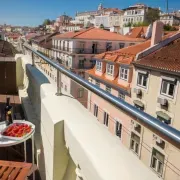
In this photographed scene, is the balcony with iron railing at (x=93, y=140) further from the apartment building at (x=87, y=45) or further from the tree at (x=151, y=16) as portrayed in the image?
the tree at (x=151, y=16)

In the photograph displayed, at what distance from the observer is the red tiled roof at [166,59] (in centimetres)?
1196

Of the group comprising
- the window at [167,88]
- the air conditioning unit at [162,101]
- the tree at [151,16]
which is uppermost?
the tree at [151,16]

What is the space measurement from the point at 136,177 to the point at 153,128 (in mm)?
327

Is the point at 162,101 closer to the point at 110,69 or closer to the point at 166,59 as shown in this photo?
the point at 166,59

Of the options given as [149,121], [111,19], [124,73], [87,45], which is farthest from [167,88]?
[111,19]

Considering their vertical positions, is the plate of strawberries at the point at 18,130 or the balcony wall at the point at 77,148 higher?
the balcony wall at the point at 77,148

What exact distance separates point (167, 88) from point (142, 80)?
2.23m

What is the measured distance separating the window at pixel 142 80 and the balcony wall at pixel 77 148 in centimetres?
1210

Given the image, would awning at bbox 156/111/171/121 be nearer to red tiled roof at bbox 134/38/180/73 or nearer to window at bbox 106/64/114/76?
red tiled roof at bbox 134/38/180/73

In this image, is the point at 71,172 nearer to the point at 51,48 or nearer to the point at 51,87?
the point at 51,87

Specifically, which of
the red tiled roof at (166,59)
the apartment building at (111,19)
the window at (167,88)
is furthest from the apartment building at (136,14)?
the window at (167,88)

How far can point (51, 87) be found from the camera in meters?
2.41

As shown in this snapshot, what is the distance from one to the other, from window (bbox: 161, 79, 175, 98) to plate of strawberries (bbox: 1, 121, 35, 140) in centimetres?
1094

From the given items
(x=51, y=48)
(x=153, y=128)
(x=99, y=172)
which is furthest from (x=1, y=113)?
(x=51, y=48)
